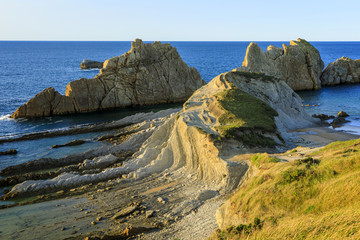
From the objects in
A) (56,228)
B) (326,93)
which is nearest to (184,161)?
(56,228)

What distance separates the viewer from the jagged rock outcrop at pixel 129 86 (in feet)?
204

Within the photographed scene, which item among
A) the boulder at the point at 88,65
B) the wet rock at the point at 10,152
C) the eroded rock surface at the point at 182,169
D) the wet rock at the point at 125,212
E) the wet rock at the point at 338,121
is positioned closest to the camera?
the eroded rock surface at the point at 182,169

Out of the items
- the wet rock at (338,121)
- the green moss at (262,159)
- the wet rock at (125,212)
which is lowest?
the wet rock at (125,212)

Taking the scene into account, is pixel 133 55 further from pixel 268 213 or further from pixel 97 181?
pixel 268 213

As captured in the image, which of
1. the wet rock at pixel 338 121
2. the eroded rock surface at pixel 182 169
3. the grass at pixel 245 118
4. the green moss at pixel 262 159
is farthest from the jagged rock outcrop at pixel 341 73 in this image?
the green moss at pixel 262 159

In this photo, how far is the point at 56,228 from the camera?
23.4 meters

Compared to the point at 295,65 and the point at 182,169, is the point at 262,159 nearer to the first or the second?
the point at 182,169

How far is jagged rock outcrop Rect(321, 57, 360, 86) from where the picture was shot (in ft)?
294

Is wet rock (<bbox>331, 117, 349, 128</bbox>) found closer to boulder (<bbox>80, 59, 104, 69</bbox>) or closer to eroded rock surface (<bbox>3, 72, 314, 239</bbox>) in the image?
eroded rock surface (<bbox>3, 72, 314, 239</bbox>)

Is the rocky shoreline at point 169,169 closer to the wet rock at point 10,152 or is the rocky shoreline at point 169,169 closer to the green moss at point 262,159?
the green moss at point 262,159

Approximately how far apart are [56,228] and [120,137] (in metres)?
24.6

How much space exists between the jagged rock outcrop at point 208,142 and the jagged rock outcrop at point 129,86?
26.1 meters

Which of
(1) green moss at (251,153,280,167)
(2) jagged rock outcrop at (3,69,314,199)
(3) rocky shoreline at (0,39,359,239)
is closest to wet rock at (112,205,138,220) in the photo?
(3) rocky shoreline at (0,39,359,239)

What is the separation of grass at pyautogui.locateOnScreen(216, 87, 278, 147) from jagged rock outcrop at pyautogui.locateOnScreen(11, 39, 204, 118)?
2918 centimetres
